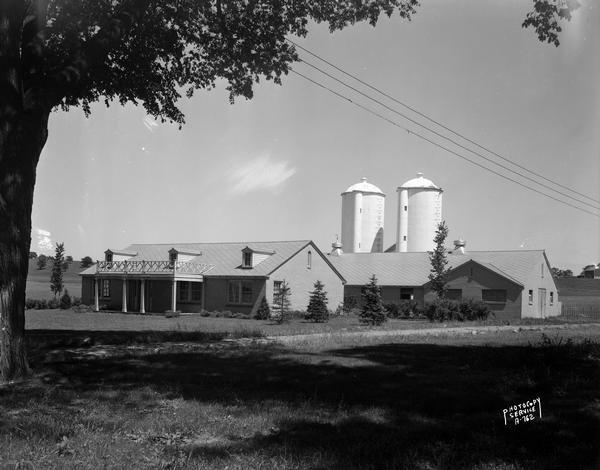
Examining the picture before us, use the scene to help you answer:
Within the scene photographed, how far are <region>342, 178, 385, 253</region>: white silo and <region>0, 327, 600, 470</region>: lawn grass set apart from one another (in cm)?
4674

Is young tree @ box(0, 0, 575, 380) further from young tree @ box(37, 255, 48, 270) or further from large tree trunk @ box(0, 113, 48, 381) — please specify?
young tree @ box(37, 255, 48, 270)

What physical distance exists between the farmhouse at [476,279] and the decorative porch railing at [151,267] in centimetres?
1241

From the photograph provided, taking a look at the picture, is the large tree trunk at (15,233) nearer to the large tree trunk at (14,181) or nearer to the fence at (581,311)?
the large tree trunk at (14,181)

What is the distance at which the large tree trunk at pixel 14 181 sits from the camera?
9891 mm

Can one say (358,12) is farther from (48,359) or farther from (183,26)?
(48,359)

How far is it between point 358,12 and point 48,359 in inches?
424

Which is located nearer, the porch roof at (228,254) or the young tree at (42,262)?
the porch roof at (228,254)

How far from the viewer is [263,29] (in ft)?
52.4

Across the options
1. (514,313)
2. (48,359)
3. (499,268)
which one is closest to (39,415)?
(48,359)

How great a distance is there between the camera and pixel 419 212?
55.0m

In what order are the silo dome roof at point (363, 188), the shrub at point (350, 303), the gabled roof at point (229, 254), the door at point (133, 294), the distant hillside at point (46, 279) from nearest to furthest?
the gabled roof at point (229, 254)
the door at point (133, 294)
the shrub at point (350, 303)
the silo dome roof at point (363, 188)
the distant hillside at point (46, 279)

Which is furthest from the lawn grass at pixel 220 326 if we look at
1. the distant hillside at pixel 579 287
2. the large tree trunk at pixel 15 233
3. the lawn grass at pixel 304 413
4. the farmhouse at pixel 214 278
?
the distant hillside at pixel 579 287

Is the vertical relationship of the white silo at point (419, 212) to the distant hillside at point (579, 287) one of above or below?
above

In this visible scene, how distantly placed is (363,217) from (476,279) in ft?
58.6
